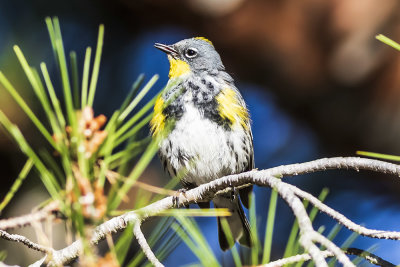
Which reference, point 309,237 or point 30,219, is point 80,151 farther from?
point 309,237

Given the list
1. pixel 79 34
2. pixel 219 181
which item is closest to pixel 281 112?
pixel 79 34

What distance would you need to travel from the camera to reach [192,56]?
142 inches

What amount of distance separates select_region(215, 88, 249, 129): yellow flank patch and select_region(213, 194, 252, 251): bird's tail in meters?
0.57

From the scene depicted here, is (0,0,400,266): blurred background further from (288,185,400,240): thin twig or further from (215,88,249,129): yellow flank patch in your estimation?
(288,185,400,240): thin twig

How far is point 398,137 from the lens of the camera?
333 cm

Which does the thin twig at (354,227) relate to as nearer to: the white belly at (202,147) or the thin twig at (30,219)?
the thin twig at (30,219)

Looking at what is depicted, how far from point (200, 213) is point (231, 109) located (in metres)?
1.94

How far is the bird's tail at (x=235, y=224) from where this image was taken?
125 inches

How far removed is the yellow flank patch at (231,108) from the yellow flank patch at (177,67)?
385mm

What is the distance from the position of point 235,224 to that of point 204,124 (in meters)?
0.76

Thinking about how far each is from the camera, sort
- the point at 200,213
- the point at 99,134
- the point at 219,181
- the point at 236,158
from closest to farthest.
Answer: the point at 99,134
the point at 200,213
the point at 219,181
the point at 236,158

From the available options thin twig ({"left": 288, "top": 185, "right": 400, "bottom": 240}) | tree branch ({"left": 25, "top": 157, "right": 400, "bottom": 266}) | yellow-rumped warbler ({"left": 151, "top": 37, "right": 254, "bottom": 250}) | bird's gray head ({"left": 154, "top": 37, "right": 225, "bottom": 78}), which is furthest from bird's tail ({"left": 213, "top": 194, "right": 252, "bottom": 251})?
thin twig ({"left": 288, "top": 185, "right": 400, "bottom": 240})

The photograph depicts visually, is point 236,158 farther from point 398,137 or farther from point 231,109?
point 398,137

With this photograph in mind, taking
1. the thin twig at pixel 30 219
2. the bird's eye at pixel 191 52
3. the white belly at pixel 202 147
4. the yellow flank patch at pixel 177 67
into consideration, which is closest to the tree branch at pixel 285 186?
the thin twig at pixel 30 219
